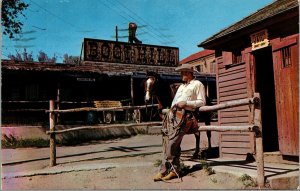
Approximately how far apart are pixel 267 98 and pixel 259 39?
1.70 meters

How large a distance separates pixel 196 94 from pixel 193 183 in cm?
148

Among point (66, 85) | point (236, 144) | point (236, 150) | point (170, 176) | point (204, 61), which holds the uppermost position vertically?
point (204, 61)

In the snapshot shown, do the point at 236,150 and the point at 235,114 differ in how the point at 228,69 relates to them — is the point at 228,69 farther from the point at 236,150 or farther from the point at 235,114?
the point at 236,150

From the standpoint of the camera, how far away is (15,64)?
58.3ft

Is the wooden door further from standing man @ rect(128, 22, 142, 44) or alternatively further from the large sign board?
standing man @ rect(128, 22, 142, 44)

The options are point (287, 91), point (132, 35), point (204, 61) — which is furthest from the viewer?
point (204, 61)

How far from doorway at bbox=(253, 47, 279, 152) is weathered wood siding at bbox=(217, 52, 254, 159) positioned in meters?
0.55

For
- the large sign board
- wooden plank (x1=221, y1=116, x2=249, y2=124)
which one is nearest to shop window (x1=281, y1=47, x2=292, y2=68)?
wooden plank (x1=221, y1=116, x2=249, y2=124)

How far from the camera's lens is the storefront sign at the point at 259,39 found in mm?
7476

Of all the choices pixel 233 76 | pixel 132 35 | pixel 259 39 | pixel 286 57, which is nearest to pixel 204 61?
pixel 132 35

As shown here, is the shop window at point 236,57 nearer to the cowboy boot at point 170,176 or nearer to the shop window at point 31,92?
the cowboy boot at point 170,176

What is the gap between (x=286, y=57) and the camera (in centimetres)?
695

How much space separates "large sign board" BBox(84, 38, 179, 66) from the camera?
2491 centimetres

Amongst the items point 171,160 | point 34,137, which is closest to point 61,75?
point 34,137
